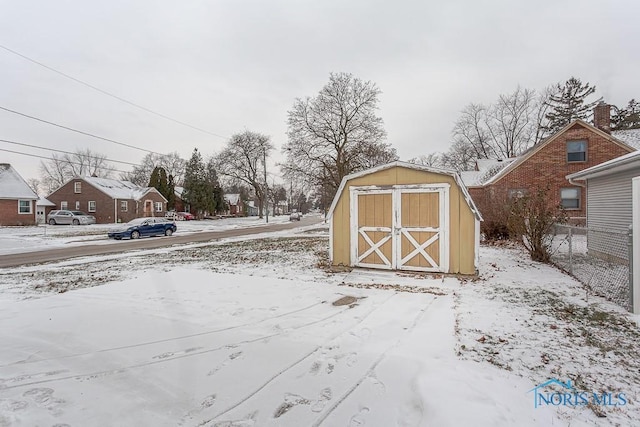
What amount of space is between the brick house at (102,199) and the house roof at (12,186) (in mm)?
6762

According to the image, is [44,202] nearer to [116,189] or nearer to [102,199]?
[102,199]

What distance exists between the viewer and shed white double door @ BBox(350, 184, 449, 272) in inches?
318

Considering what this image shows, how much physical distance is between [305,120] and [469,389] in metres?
29.4

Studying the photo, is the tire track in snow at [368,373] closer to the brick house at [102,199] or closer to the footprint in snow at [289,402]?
the footprint in snow at [289,402]

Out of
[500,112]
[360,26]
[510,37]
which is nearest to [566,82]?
[500,112]

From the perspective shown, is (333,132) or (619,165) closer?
(619,165)

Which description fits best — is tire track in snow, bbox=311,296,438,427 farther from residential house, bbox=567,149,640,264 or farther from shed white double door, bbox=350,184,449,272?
residential house, bbox=567,149,640,264

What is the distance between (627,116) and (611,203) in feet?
140

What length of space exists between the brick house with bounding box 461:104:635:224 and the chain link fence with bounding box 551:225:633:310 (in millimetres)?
9514

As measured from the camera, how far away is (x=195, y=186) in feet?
171

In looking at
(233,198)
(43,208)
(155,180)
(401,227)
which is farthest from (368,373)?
(233,198)

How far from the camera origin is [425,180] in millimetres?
8234

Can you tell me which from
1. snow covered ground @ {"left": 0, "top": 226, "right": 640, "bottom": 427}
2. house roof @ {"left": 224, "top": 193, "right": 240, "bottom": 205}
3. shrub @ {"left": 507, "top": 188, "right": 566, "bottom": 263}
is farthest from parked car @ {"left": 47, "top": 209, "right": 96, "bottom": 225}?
shrub @ {"left": 507, "top": 188, "right": 566, "bottom": 263}

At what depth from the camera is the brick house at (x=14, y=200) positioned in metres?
31.0
